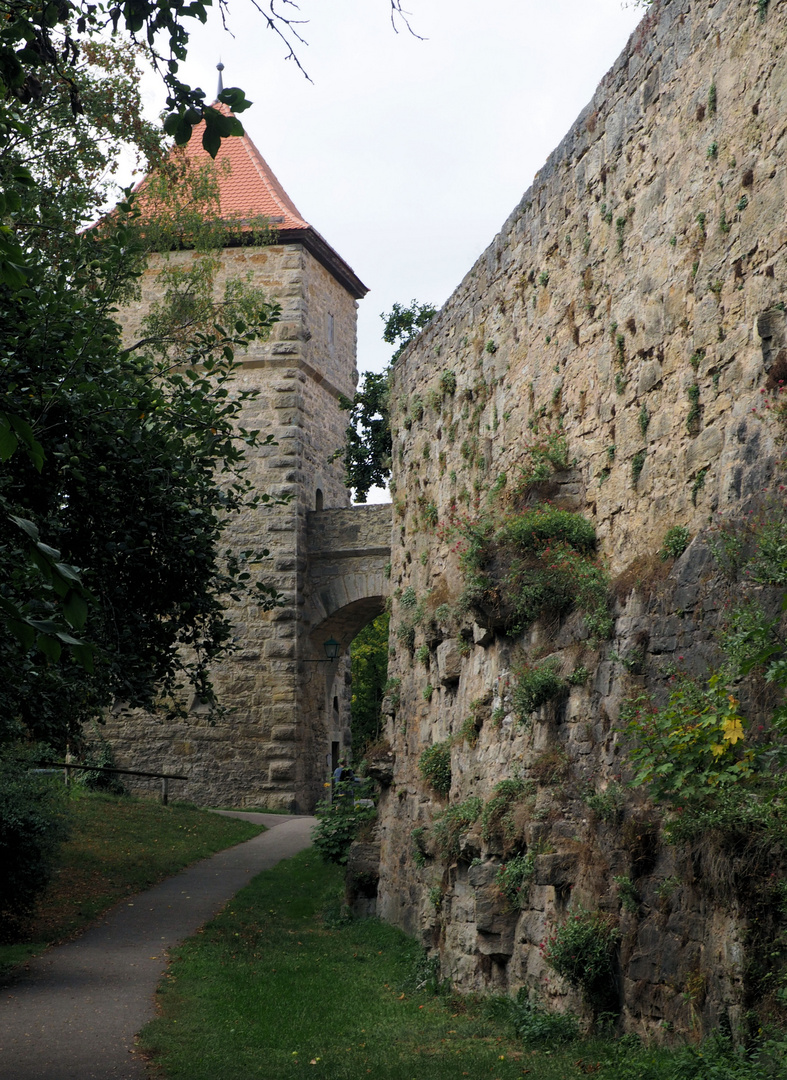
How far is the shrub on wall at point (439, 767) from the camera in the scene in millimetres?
9664

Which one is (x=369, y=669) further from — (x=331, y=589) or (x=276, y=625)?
(x=276, y=625)

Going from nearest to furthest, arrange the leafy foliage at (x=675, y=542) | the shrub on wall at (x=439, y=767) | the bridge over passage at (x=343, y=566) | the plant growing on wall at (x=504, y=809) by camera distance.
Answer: the leafy foliage at (x=675, y=542), the plant growing on wall at (x=504, y=809), the shrub on wall at (x=439, y=767), the bridge over passage at (x=343, y=566)

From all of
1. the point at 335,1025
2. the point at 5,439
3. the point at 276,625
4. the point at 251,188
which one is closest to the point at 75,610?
the point at 5,439

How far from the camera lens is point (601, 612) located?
22.1ft

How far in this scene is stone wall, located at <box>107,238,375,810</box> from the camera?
20.4m

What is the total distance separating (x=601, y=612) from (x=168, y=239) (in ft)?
34.8

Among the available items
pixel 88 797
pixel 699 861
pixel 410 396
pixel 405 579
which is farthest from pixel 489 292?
pixel 88 797

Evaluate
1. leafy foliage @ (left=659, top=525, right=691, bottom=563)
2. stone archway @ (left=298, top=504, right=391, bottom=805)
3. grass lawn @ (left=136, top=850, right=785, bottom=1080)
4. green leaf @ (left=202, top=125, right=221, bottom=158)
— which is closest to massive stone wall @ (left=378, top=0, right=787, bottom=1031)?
leafy foliage @ (left=659, top=525, right=691, bottom=563)

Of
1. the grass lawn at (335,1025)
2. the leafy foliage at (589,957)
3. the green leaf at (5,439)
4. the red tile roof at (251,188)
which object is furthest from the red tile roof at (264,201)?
the green leaf at (5,439)

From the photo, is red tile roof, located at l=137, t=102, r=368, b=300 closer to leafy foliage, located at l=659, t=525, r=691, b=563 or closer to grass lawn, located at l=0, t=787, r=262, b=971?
grass lawn, located at l=0, t=787, r=262, b=971

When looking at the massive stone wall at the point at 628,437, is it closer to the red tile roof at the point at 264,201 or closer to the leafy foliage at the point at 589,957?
the leafy foliage at the point at 589,957

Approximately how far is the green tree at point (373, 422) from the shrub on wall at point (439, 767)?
12.2 m

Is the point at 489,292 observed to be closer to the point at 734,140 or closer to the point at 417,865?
the point at 734,140

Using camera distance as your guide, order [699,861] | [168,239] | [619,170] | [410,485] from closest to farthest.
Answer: [699,861] → [619,170] → [410,485] → [168,239]
